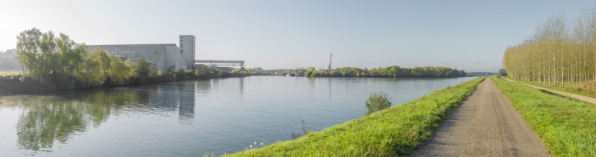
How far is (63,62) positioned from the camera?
40.0 metres

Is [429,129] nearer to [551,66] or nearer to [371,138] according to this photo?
[371,138]

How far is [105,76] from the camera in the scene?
156 feet

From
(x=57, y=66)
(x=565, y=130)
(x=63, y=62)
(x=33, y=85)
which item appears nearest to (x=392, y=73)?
(x=63, y=62)

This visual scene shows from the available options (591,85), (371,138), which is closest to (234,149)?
(371,138)

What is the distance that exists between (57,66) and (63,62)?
1.32 meters

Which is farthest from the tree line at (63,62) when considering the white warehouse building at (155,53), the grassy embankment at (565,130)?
the grassy embankment at (565,130)

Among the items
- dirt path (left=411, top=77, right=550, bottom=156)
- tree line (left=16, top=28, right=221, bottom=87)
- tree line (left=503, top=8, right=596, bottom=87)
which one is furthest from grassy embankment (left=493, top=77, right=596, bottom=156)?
tree line (left=16, top=28, right=221, bottom=87)

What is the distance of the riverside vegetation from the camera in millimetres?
36094

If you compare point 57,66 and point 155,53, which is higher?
point 155,53

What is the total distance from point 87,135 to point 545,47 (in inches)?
2147

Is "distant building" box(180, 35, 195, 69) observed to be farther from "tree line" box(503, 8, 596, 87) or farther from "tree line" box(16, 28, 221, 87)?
"tree line" box(503, 8, 596, 87)

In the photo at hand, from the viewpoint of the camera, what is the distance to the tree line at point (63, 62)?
36719 mm

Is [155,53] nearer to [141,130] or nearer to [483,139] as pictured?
[141,130]

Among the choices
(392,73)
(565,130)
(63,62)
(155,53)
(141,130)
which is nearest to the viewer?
(565,130)
